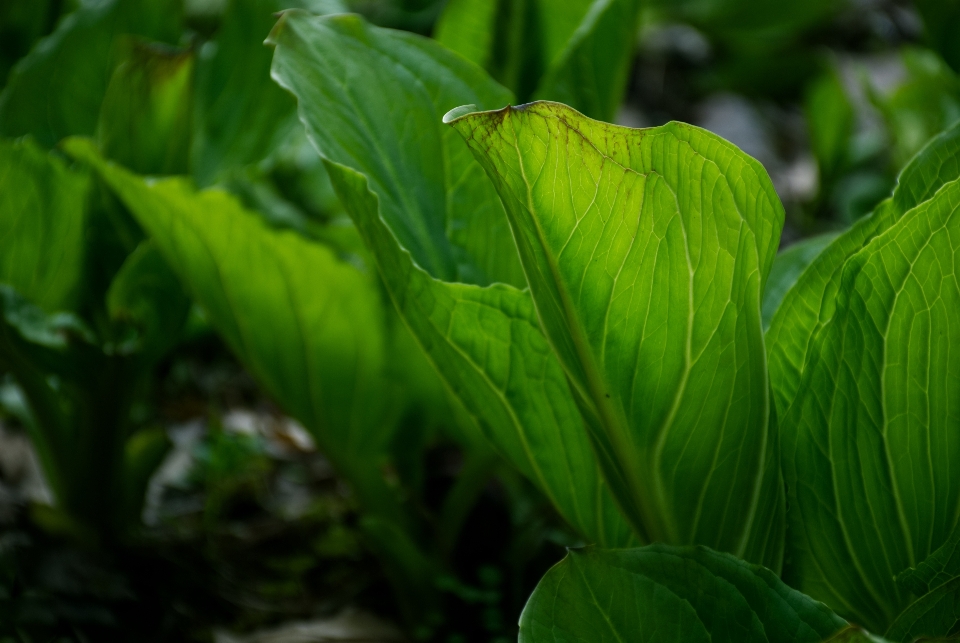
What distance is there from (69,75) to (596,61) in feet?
2.06

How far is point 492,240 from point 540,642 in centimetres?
37

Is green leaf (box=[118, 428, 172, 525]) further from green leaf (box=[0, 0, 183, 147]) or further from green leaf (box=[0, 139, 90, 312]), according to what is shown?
green leaf (box=[0, 0, 183, 147])

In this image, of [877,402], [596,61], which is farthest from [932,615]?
[596,61]

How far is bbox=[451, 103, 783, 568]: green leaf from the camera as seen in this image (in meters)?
0.49

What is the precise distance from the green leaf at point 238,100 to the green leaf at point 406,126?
1.19 ft

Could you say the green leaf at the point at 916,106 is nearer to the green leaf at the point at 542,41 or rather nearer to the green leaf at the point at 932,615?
the green leaf at the point at 542,41

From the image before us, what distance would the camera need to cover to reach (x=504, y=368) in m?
0.64

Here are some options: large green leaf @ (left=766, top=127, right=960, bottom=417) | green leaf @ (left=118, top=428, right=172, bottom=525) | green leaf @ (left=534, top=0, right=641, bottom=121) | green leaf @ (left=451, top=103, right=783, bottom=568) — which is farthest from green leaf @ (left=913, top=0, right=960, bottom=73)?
green leaf @ (left=118, top=428, right=172, bottom=525)

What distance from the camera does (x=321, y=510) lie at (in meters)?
1.22

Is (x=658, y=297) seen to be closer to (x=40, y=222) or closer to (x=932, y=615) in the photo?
(x=932, y=615)

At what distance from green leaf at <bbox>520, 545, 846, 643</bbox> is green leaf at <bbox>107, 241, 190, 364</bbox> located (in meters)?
0.57

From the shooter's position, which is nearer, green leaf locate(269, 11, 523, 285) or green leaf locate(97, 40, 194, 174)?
green leaf locate(269, 11, 523, 285)

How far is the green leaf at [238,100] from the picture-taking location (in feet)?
3.51

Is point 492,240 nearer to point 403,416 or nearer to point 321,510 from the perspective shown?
point 403,416
